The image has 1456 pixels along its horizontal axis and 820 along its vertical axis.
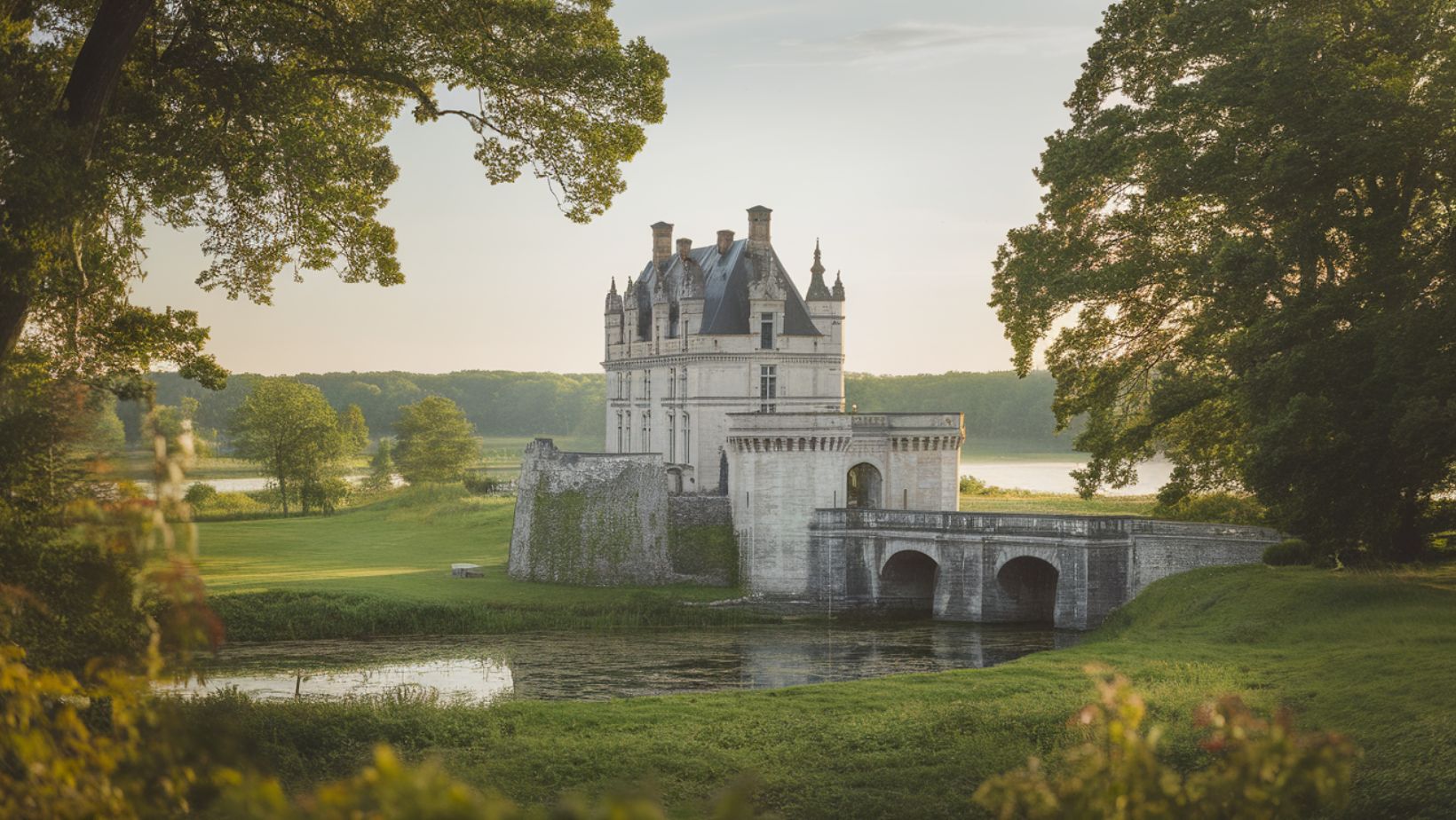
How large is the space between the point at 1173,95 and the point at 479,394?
10812 centimetres

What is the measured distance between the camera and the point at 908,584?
1449 inches

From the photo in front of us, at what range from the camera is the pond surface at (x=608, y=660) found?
2406 centimetres

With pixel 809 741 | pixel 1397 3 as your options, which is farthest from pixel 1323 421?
pixel 809 741

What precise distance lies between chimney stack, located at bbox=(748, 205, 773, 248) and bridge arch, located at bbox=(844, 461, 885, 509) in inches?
326

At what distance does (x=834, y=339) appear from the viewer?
137 ft

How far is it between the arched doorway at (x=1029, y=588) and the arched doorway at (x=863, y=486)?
5401mm

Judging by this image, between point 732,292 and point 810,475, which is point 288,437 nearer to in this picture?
point 732,292

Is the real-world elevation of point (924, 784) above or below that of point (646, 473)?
below

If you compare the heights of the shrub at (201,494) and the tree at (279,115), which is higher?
the tree at (279,115)

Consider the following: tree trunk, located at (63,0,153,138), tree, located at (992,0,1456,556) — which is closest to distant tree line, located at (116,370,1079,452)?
tree, located at (992,0,1456,556)

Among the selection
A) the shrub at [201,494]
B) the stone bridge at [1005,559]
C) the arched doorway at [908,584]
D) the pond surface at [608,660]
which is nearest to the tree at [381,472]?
the shrub at [201,494]

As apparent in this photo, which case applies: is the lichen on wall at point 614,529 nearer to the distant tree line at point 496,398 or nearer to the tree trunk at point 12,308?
the tree trunk at point 12,308

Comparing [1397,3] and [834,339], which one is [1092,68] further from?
[834,339]

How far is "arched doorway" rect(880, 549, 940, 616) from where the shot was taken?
3622 cm
